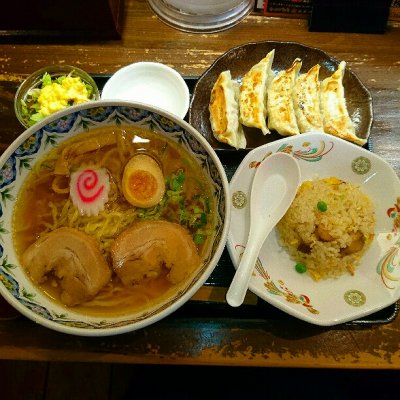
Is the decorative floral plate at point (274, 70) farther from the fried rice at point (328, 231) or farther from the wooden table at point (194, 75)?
the fried rice at point (328, 231)

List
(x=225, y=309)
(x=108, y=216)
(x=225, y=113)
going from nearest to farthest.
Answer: (x=108, y=216)
(x=225, y=309)
(x=225, y=113)

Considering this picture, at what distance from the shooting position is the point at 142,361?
5.40ft

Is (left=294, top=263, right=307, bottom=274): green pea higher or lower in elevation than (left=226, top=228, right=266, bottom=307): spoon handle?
lower

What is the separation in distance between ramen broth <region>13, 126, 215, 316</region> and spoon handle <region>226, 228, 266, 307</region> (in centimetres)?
19

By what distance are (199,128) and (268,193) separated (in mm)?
469

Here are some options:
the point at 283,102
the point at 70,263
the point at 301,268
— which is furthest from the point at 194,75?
the point at 70,263

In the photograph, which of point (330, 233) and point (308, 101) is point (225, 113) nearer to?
point (308, 101)

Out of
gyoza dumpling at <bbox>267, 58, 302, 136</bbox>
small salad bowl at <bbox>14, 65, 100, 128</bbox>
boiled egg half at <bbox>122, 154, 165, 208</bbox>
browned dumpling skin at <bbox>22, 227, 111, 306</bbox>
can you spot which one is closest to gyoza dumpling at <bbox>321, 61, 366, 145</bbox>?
gyoza dumpling at <bbox>267, 58, 302, 136</bbox>

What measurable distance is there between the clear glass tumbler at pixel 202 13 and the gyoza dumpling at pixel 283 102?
1.51 feet

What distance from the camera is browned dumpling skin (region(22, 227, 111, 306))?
1.38 meters

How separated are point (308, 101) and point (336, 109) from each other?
128mm

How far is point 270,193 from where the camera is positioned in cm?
176

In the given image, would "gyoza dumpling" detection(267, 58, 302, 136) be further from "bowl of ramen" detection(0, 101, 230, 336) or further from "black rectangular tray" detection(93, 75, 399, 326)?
"black rectangular tray" detection(93, 75, 399, 326)

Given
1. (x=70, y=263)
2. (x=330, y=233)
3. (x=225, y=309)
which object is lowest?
(x=225, y=309)
